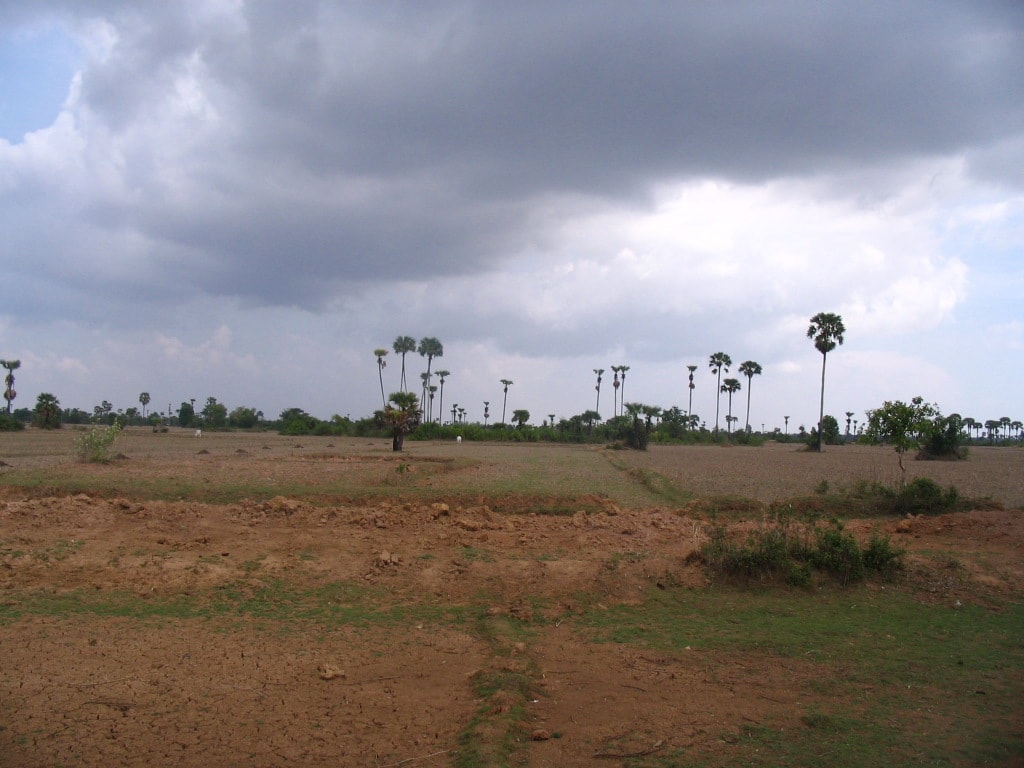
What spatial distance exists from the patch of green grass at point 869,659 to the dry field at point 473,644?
0.04 m

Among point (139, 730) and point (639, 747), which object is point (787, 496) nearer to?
point (639, 747)

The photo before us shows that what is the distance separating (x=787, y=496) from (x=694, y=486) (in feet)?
15.3

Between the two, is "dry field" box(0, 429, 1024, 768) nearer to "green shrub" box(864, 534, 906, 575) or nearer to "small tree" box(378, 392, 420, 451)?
"green shrub" box(864, 534, 906, 575)

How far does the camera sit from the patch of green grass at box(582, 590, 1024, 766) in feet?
18.8

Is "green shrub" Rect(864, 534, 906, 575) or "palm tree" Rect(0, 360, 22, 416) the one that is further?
"palm tree" Rect(0, 360, 22, 416)

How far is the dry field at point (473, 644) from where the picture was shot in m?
5.82

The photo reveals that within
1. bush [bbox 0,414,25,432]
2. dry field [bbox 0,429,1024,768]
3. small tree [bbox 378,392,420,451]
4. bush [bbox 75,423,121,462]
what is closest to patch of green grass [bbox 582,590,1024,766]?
dry field [bbox 0,429,1024,768]

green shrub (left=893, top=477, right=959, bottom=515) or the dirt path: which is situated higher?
green shrub (left=893, top=477, right=959, bottom=515)

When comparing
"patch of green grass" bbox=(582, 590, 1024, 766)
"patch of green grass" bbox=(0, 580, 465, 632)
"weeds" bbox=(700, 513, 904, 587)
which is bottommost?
"patch of green grass" bbox=(0, 580, 465, 632)

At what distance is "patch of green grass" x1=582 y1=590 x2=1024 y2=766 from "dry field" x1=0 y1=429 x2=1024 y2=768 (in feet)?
0.12

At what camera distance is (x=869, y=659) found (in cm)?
800

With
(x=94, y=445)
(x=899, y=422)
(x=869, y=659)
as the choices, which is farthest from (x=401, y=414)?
(x=869, y=659)

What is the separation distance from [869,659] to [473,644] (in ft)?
14.9

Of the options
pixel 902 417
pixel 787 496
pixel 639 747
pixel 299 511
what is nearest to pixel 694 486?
pixel 787 496
